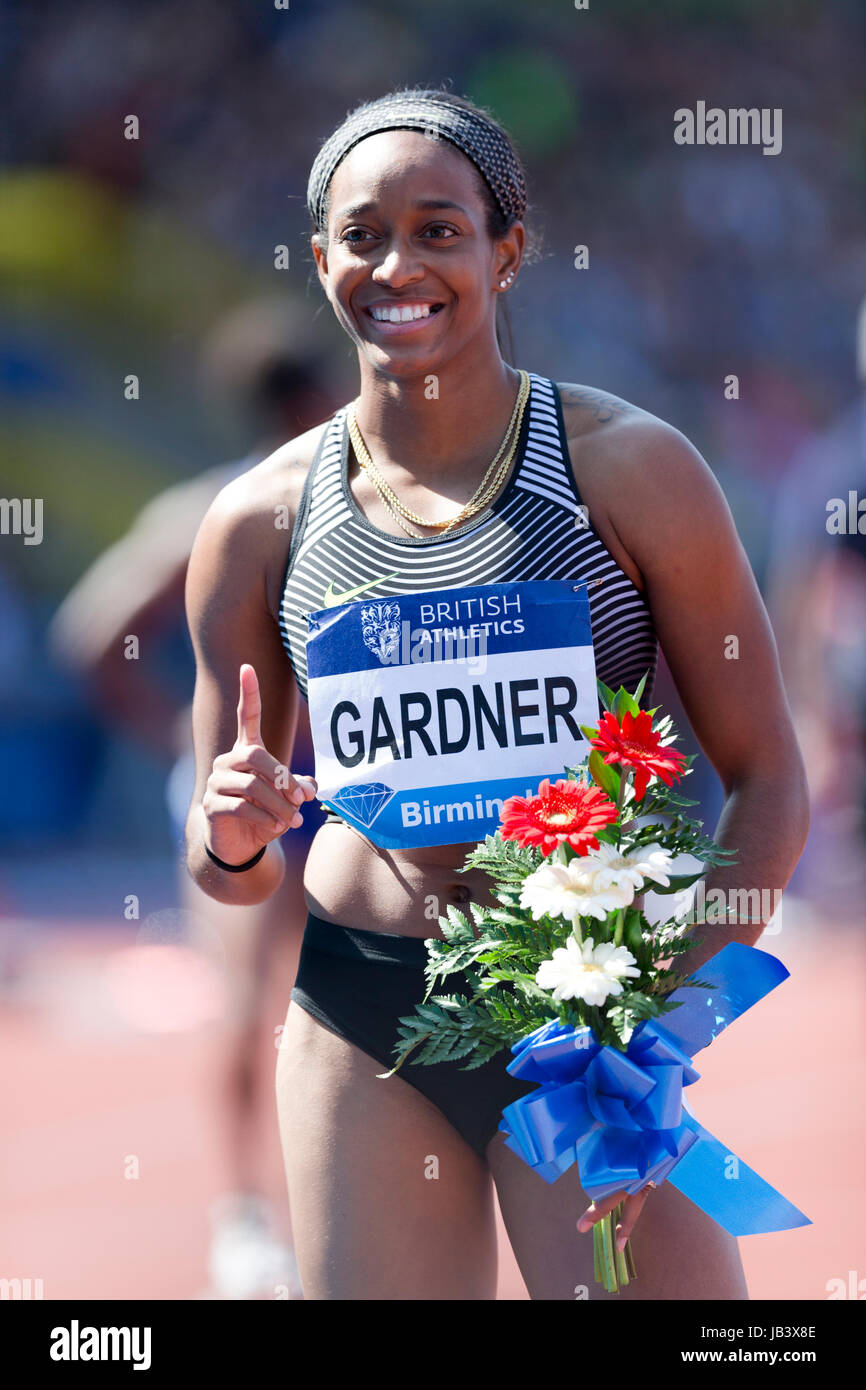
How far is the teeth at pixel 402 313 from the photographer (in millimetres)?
2229

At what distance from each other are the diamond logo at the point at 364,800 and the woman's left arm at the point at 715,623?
43 centimetres

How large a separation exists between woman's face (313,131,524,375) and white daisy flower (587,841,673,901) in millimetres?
788

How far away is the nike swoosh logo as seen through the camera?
222 centimetres

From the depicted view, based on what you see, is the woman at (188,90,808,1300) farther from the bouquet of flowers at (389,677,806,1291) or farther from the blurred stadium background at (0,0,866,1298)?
the blurred stadium background at (0,0,866,1298)

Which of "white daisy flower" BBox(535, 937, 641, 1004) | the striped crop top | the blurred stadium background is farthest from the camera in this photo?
the blurred stadium background

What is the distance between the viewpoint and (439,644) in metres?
2.19

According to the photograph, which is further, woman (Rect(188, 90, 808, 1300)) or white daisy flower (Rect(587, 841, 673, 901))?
woman (Rect(188, 90, 808, 1300))

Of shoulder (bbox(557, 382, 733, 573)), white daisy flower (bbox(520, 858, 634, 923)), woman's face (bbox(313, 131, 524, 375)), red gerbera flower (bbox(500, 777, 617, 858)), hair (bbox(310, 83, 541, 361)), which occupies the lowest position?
white daisy flower (bbox(520, 858, 634, 923))

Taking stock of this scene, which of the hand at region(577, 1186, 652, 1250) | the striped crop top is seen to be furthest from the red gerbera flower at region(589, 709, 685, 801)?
the hand at region(577, 1186, 652, 1250)

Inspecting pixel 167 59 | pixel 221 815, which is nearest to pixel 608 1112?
pixel 221 815

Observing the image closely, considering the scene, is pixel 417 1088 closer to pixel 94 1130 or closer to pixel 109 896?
pixel 94 1130

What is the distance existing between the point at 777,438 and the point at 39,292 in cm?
429

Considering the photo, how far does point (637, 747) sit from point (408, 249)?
2.58ft

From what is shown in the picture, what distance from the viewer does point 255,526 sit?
2371 mm
